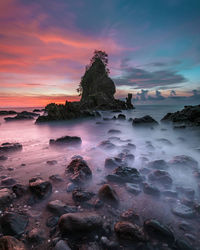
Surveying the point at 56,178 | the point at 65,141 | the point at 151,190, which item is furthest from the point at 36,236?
the point at 65,141

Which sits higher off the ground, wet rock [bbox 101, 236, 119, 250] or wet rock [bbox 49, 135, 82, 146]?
wet rock [bbox 49, 135, 82, 146]

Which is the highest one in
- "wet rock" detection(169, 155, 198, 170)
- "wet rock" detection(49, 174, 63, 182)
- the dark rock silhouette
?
the dark rock silhouette

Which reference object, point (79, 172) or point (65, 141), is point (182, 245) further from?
point (65, 141)

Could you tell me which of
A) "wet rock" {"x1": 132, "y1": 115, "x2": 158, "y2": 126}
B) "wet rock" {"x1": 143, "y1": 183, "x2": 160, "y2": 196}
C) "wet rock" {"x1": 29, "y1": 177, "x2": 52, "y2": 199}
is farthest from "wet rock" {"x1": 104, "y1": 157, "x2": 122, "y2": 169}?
"wet rock" {"x1": 132, "y1": 115, "x2": 158, "y2": 126}

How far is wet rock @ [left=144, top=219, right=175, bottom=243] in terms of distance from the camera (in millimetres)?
1627

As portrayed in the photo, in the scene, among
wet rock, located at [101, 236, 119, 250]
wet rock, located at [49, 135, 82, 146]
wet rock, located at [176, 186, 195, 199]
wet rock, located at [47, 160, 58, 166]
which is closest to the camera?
wet rock, located at [101, 236, 119, 250]

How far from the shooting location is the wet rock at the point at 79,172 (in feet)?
9.61

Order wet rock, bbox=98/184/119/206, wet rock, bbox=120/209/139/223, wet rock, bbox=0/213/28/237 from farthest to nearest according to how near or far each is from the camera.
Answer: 1. wet rock, bbox=98/184/119/206
2. wet rock, bbox=120/209/139/223
3. wet rock, bbox=0/213/28/237

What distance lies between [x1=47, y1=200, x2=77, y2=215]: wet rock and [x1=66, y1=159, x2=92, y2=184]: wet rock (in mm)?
752

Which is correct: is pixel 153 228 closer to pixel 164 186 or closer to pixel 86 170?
pixel 164 186

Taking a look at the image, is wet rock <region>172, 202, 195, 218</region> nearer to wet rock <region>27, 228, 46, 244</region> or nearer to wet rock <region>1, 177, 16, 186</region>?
wet rock <region>27, 228, 46, 244</region>

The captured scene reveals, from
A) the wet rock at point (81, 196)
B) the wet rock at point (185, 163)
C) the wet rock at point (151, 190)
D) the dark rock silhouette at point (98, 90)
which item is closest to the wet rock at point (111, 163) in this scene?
the wet rock at point (151, 190)

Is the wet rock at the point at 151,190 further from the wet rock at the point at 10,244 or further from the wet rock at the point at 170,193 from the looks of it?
the wet rock at the point at 10,244

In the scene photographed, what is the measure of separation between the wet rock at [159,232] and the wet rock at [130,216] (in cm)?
19
